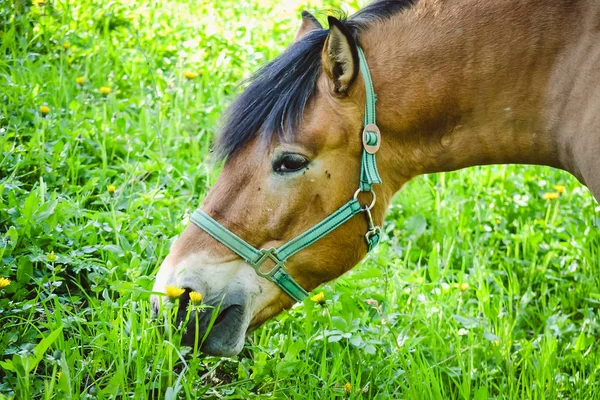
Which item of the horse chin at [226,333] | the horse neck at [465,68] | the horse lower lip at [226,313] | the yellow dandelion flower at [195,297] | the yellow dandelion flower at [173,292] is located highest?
the horse neck at [465,68]

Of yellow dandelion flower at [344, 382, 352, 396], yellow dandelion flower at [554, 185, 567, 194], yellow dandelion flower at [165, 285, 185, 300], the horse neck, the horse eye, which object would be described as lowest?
yellow dandelion flower at [554, 185, 567, 194]

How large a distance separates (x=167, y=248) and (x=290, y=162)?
94 cm

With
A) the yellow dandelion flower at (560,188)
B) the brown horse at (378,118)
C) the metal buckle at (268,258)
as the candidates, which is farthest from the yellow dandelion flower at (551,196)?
the metal buckle at (268,258)

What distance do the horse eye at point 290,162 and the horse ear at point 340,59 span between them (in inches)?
10.9

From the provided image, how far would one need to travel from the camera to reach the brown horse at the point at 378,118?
255cm

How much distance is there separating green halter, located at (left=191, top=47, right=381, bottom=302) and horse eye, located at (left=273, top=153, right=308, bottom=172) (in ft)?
0.72

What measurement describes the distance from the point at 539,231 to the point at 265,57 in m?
2.35

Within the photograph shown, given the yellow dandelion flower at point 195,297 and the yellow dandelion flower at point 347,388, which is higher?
the yellow dandelion flower at point 195,297

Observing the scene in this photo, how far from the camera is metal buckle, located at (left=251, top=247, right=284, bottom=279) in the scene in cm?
259

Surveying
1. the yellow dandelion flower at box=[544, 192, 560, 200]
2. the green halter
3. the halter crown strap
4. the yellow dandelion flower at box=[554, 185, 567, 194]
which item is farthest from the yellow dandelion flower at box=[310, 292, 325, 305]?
the yellow dandelion flower at box=[554, 185, 567, 194]

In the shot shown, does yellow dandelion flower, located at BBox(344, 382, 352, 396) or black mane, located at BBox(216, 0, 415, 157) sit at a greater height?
black mane, located at BBox(216, 0, 415, 157)

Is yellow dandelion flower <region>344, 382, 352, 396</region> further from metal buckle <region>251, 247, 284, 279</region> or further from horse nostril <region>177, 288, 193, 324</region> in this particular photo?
horse nostril <region>177, 288, 193, 324</region>

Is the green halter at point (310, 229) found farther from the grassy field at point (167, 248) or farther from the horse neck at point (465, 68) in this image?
the grassy field at point (167, 248)

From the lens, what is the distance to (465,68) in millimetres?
2648
